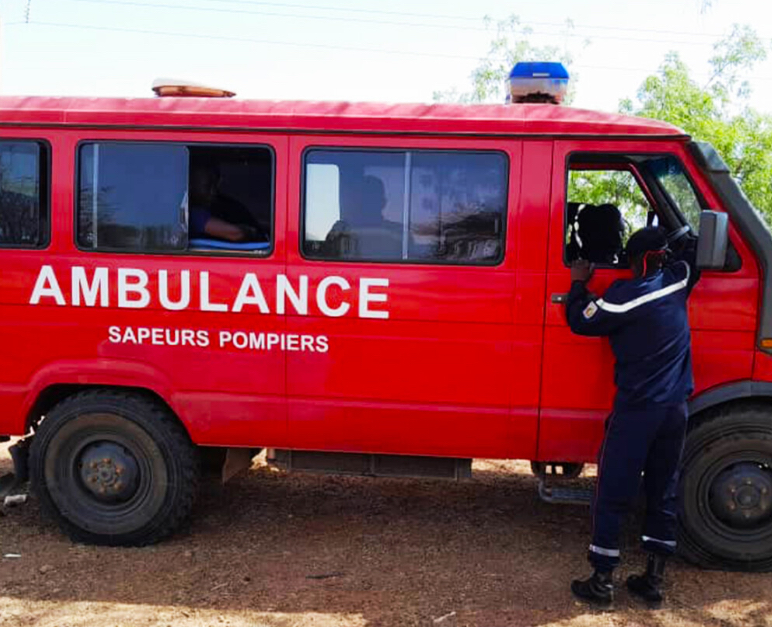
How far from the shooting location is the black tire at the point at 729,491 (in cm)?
411

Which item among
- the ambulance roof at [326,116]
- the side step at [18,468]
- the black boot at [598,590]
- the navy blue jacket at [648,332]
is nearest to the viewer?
the navy blue jacket at [648,332]

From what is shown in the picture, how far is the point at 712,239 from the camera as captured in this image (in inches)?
147

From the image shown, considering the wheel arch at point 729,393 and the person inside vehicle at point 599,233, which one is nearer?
the wheel arch at point 729,393

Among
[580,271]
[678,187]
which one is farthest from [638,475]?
[678,187]

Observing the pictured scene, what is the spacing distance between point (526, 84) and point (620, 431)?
2097 millimetres

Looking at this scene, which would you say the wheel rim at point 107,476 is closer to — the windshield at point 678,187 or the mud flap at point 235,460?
the mud flap at point 235,460

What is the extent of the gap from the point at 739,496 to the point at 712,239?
4.80ft

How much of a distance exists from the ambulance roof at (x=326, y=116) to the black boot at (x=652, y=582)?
7.36 ft

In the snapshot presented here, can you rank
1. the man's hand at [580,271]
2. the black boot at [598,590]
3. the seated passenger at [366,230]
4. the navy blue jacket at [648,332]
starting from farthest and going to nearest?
the seated passenger at [366,230], the man's hand at [580,271], the black boot at [598,590], the navy blue jacket at [648,332]

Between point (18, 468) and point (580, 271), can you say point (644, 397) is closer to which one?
point (580, 271)

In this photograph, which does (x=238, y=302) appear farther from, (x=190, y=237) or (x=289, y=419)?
(x=289, y=419)

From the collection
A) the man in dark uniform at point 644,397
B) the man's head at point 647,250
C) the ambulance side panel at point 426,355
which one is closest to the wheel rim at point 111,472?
the ambulance side panel at point 426,355

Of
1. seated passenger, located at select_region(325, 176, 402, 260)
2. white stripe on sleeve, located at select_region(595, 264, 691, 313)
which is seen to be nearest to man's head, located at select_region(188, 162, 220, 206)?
seated passenger, located at select_region(325, 176, 402, 260)

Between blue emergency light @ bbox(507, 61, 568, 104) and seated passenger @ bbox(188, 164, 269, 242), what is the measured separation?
1778mm
